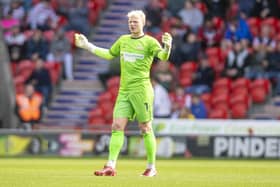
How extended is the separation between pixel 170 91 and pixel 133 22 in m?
12.2

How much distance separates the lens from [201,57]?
2830 cm

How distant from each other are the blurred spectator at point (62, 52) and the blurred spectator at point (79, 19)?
644 mm

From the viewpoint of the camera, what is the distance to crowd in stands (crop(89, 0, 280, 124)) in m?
26.9

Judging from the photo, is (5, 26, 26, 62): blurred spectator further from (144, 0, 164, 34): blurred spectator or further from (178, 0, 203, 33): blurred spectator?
(178, 0, 203, 33): blurred spectator

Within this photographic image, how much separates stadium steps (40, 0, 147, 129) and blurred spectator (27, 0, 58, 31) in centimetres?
124

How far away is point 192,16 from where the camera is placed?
2958 centimetres

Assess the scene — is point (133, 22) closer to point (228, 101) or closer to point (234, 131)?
point (234, 131)

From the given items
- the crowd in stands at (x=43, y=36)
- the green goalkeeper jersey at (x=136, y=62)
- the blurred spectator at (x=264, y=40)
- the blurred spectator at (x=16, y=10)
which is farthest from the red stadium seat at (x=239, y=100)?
the green goalkeeper jersey at (x=136, y=62)

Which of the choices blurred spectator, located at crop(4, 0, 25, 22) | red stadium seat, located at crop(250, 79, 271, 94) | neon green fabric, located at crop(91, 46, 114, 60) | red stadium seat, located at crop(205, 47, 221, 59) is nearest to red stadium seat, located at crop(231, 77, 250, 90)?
red stadium seat, located at crop(250, 79, 271, 94)

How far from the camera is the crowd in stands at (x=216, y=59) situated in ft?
88.2

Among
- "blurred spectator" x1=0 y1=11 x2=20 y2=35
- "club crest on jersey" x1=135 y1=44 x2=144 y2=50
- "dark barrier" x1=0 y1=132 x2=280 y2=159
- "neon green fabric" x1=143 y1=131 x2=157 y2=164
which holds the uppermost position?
"blurred spectator" x1=0 y1=11 x2=20 y2=35

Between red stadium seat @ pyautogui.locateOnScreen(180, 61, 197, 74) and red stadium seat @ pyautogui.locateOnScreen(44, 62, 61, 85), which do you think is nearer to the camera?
red stadium seat @ pyautogui.locateOnScreen(180, 61, 197, 74)

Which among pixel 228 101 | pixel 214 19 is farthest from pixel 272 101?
pixel 214 19

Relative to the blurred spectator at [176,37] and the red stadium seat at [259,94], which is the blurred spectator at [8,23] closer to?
the blurred spectator at [176,37]
